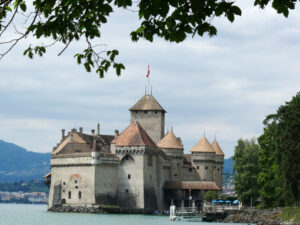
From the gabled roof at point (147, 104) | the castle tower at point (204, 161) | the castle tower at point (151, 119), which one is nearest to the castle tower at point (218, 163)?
the castle tower at point (204, 161)

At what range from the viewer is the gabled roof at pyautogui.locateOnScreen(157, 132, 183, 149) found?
78256 mm

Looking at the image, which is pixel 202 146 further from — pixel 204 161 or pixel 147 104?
pixel 147 104

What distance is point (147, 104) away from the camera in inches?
3260

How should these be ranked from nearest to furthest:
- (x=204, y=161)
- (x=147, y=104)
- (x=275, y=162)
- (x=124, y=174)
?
(x=275, y=162) → (x=124, y=174) → (x=204, y=161) → (x=147, y=104)

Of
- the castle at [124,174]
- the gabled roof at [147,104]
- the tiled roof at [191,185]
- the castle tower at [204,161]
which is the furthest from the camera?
the gabled roof at [147,104]

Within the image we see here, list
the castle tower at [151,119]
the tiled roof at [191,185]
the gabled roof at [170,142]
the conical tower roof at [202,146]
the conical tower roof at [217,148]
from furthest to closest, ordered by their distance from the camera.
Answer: the conical tower roof at [217,148], the castle tower at [151,119], the conical tower roof at [202,146], the gabled roof at [170,142], the tiled roof at [191,185]

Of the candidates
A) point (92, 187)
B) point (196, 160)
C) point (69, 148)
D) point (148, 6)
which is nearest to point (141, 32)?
point (148, 6)

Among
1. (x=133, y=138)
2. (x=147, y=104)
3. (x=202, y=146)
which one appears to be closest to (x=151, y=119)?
(x=147, y=104)

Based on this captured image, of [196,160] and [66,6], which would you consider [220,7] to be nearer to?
[66,6]

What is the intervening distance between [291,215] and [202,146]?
37177 mm

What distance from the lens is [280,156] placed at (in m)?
45.7

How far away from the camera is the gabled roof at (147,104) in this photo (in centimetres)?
8212

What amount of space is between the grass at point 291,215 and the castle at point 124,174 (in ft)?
78.2

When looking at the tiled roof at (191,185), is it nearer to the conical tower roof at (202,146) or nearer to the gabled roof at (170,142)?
the gabled roof at (170,142)
